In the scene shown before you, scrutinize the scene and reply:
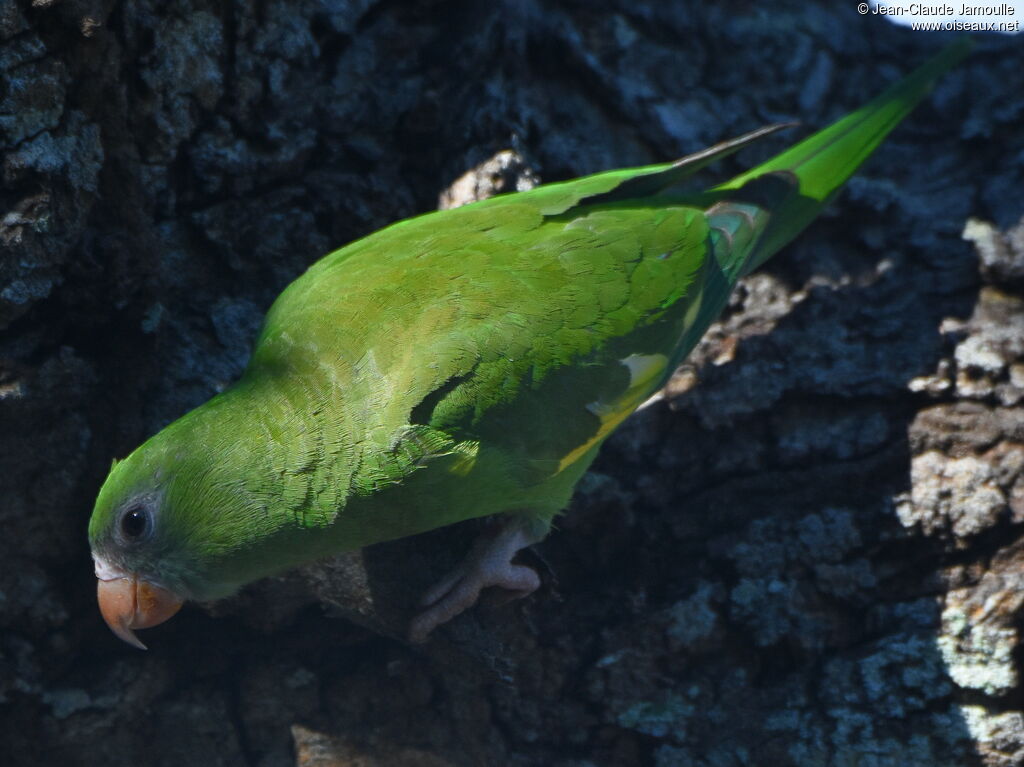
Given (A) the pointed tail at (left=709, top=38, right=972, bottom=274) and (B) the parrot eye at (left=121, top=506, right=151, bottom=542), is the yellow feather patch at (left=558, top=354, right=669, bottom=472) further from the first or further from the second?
(B) the parrot eye at (left=121, top=506, right=151, bottom=542)

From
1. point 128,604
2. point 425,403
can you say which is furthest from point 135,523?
point 425,403

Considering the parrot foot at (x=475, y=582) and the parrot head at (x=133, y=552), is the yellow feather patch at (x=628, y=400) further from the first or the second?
the parrot head at (x=133, y=552)

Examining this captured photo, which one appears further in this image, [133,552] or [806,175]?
[806,175]

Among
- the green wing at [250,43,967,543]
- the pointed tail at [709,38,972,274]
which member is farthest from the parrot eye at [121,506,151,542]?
the pointed tail at [709,38,972,274]

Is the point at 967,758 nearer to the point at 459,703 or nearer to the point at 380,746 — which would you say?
the point at 459,703

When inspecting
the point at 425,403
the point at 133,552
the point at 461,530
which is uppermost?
the point at 425,403

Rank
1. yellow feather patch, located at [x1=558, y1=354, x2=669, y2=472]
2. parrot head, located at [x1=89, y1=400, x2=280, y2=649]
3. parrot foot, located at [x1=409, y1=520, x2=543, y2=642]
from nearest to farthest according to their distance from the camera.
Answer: parrot head, located at [x1=89, y1=400, x2=280, y2=649], parrot foot, located at [x1=409, y1=520, x2=543, y2=642], yellow feather patch, located at [x1=558, y1=354, x2=669, y2=472]

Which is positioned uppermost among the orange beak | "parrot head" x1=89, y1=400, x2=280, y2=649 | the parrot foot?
"parrot head" x1=89, y1=400, x2=280, y2=649

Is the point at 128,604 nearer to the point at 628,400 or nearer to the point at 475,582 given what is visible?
the point at 475,582
